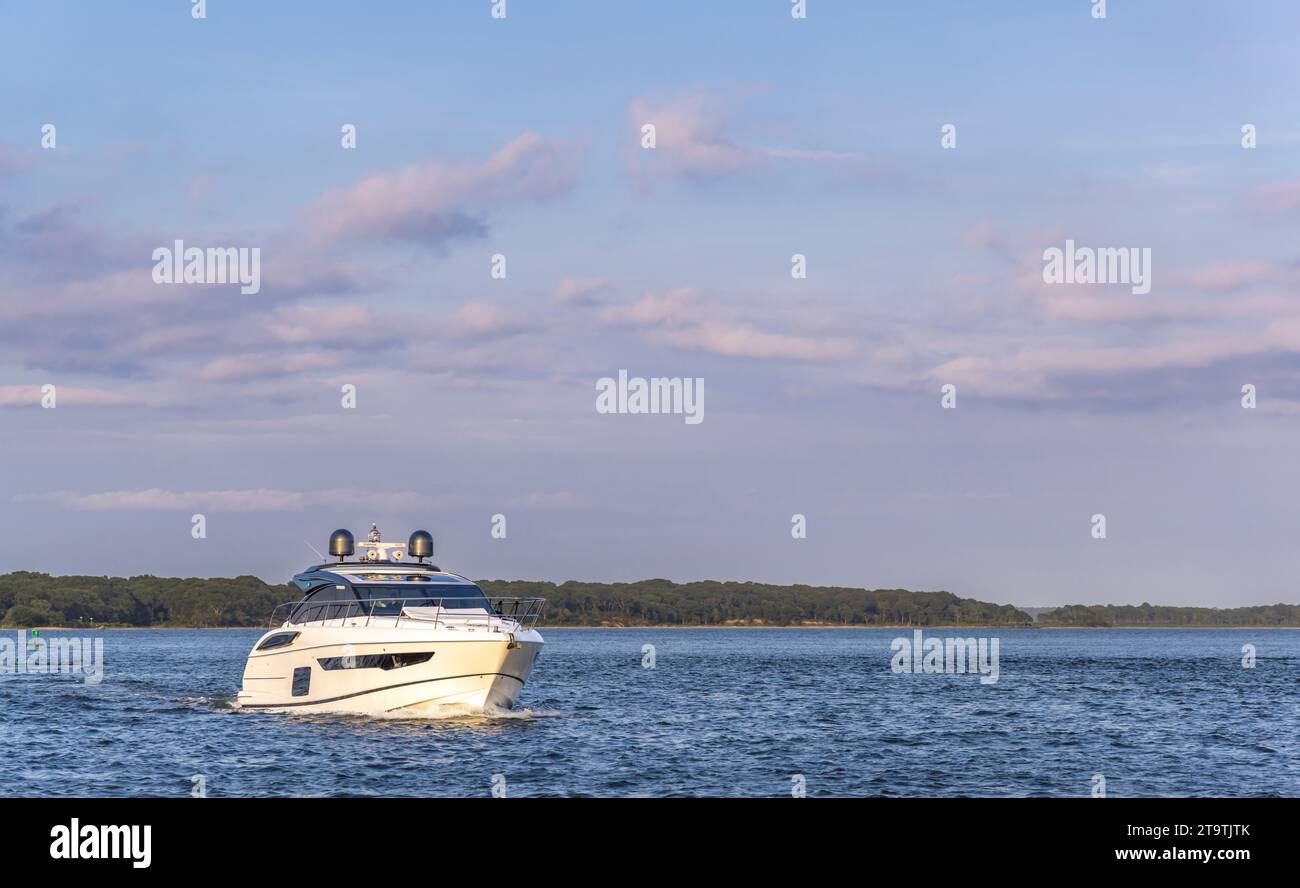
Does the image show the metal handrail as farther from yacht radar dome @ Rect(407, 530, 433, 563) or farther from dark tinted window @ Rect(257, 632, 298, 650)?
yacht radar dome @ Rect(407, 530, 433, 563)

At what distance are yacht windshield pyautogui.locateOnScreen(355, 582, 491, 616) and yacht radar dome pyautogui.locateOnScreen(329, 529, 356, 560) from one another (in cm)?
610

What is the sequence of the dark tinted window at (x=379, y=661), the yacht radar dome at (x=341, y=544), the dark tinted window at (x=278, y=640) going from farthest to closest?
1. the yacht radar dome at (x=341, y=544)
2. the dark tinted window at (x=278, y=640)
3. the dark tinted window at (x=379, y=661)

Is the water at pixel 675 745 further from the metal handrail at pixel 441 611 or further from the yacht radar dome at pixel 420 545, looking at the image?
the yacht radar dome at pixel 420 545

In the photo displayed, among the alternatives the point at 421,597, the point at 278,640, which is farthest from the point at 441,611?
the point at 278,640

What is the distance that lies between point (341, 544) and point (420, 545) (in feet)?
8.99

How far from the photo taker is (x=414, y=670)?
4056cm

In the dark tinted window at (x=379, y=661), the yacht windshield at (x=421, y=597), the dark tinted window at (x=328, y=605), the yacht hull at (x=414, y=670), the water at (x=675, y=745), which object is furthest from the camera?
the dark tinted window at (x=328, y=605)

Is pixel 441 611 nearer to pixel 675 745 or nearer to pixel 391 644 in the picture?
pixel 391 644

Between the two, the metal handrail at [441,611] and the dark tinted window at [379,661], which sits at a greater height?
the metal handrail at [441,611]

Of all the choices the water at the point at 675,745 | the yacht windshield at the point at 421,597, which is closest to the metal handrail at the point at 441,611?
the yacht windshield at the point at 421,597

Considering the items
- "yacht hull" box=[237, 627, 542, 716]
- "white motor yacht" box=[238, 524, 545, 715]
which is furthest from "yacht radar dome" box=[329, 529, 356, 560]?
"yacht hull" box=[237, 627, 542, 716]

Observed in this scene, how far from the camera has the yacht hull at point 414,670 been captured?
4041 centimetres
